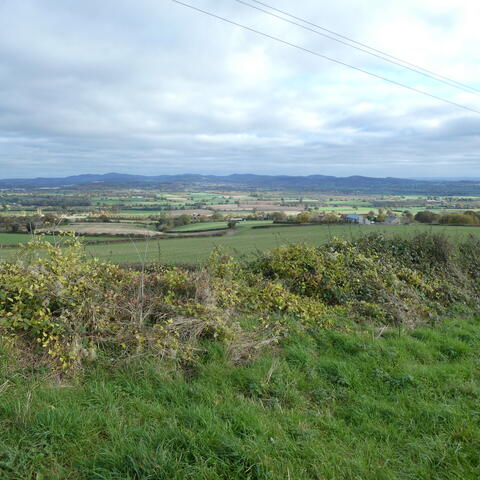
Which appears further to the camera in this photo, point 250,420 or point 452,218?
point 452,218

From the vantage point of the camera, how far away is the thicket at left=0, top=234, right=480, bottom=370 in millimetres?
4434

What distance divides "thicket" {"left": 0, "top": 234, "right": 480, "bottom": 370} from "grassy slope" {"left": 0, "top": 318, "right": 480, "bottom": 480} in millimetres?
404

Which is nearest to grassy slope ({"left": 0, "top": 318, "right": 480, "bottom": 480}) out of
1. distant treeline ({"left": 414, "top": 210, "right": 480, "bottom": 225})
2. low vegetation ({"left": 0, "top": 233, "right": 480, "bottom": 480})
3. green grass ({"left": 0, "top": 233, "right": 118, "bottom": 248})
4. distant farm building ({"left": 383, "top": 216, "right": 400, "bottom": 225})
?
low vegetation ({"left": 0, "top": 233, "right": 480, "bottom": 480})

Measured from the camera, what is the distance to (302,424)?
3367 mm

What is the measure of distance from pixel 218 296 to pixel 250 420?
108 inches

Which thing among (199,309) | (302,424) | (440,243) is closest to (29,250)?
(199,309)

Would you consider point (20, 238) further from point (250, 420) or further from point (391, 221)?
point (391, 221)

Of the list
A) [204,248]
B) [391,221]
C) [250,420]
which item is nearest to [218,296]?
[250,420]

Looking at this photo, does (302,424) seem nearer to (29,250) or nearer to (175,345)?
(175,345)

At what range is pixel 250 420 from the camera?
3.26 meters

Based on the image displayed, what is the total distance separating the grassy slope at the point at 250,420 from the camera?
274cm

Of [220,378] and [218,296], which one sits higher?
[218,296]

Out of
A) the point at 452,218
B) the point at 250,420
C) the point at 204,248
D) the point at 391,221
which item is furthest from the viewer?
the point at 452,218

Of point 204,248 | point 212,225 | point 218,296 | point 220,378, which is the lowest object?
point 204,248
